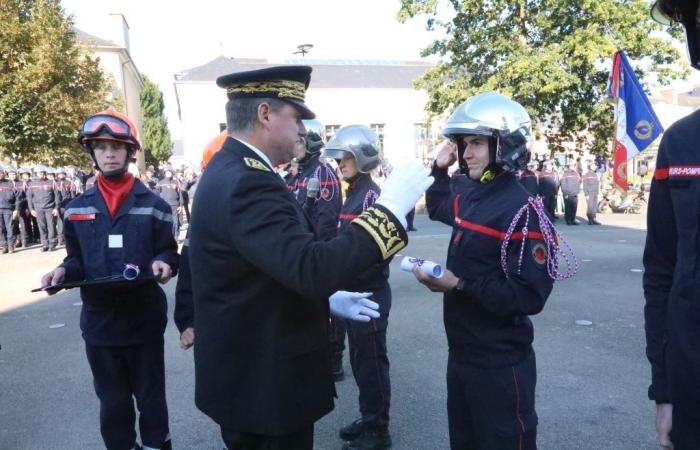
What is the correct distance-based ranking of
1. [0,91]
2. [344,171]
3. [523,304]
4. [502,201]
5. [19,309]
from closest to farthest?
[523,304], [502,201], [344,171], [19,309], [0,91]

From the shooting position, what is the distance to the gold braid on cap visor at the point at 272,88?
195 cm

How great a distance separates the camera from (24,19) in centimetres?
1519

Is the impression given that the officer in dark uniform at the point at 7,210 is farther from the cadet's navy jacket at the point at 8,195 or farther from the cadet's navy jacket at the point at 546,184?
the cadet's navy jacket at the point at 546,184

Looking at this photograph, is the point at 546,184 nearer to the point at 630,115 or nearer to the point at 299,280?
the point at 630,115

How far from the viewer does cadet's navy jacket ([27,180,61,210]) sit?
13344 mm

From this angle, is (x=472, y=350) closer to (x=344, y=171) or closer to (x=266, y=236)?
(x=266, y=236)

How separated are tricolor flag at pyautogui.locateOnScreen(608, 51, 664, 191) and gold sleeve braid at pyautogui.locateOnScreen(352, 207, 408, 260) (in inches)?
305

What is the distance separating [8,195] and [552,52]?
1533 centimetres

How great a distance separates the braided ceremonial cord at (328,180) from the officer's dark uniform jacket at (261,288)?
321 centimetres

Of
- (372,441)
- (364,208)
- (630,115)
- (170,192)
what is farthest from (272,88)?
(170,192)

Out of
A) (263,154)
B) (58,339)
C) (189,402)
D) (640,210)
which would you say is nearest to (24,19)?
(58,339)

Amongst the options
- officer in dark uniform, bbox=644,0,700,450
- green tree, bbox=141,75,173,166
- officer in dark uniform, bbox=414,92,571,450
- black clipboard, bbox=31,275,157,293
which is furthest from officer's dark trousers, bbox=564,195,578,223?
green tree, bbox=141,75,173,166

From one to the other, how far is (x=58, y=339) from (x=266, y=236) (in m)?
5.83

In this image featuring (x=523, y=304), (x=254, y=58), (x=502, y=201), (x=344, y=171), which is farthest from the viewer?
(x=254, y=58)
